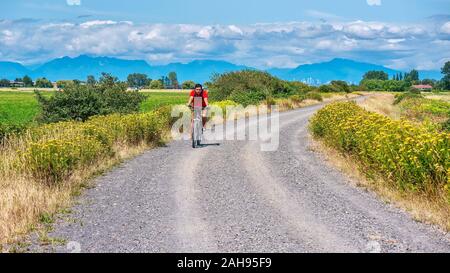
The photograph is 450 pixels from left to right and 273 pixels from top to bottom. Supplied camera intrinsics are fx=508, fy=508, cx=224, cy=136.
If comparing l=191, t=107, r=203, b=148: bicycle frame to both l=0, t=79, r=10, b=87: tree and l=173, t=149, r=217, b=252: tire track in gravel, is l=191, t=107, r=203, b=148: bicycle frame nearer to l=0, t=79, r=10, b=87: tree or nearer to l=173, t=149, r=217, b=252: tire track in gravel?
l=173, t=149, r=217, b=252: tire track in gravel

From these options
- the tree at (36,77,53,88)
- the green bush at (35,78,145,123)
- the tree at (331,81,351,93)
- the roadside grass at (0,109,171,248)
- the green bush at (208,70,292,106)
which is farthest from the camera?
the tree at (36,77,53,88)

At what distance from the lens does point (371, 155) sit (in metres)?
10.9

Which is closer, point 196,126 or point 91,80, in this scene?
point 196,126

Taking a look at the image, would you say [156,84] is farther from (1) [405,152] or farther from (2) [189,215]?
(2) [189,215]

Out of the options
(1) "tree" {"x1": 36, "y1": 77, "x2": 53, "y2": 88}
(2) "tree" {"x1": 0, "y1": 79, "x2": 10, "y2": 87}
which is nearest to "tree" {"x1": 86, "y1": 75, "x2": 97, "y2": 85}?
(1) "tree" {"x1": 36, "y1": 77, "x2": 53, "y2": 88}

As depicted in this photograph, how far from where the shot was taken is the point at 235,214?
27.7 feet

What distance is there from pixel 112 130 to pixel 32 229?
8517 mm

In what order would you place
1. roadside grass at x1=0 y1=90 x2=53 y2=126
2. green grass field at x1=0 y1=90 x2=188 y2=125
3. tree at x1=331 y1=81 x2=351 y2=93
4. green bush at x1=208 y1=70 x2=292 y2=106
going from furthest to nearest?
tree at x1=331 y1=81 x2=351 y2=93, green bush at x1=208 y1=70 x2=292 y2=106, roadside grass at x1=0 y1=90 x2=53 y2=126, green grass field at x1=0 y1=90 x2=188 y2=125

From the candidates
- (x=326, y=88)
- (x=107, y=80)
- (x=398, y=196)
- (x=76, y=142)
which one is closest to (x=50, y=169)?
(x=76, y=142)

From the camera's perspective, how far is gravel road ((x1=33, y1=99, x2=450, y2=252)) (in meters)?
6.73

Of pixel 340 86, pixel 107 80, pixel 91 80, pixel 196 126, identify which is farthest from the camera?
pixel 340 86

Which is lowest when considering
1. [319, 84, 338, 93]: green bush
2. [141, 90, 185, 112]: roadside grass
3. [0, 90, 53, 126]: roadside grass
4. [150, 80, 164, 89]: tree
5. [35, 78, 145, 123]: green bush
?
[0, 90, 53, 126]: roadside grass
